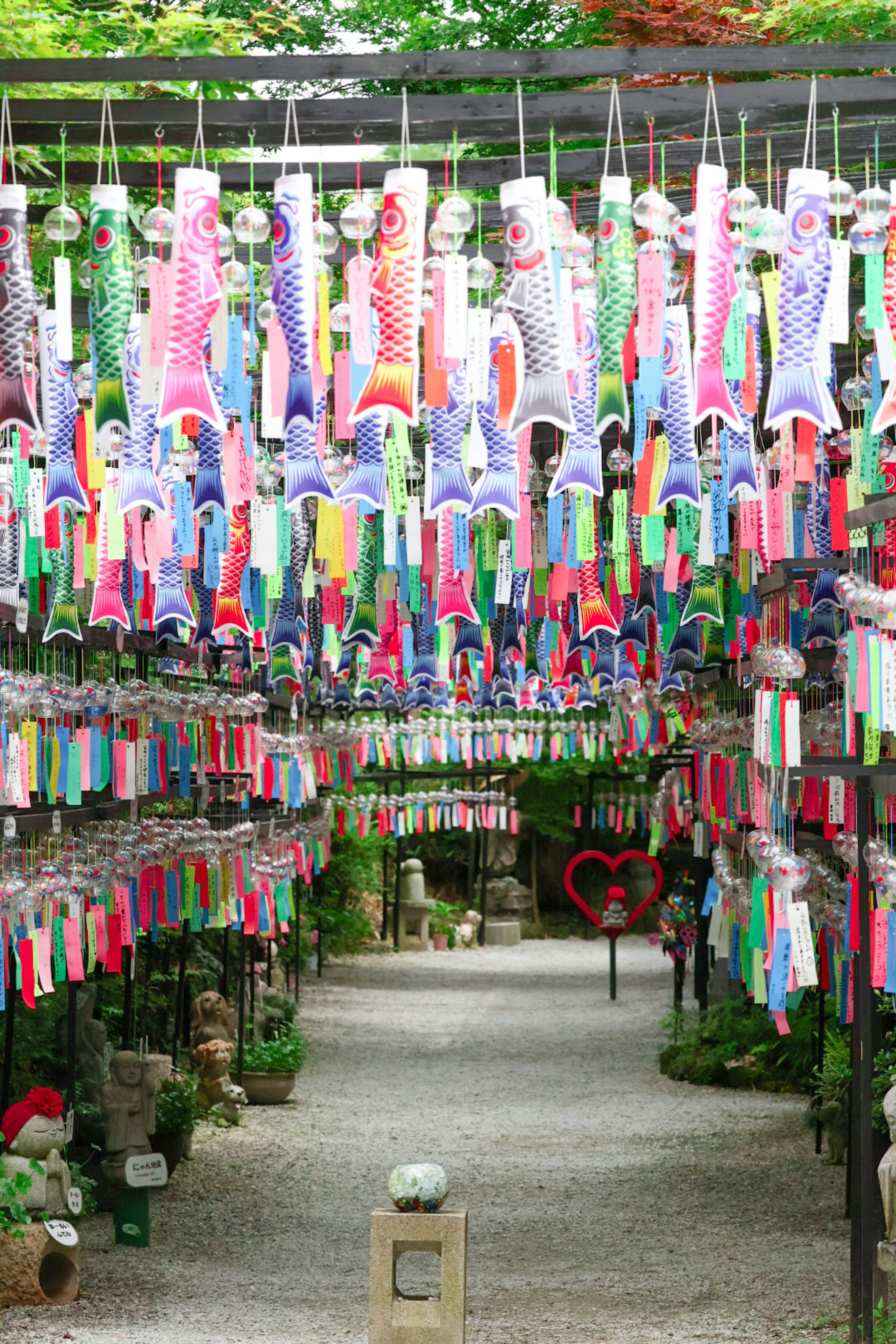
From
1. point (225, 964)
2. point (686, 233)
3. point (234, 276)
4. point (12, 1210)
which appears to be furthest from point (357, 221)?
point (225, 964)

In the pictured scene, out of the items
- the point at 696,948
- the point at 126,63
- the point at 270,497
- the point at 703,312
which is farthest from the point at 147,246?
the point at 696,948

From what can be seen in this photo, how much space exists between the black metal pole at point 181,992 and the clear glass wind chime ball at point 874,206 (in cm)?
635

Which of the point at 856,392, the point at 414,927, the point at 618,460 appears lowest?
the point at 414,927

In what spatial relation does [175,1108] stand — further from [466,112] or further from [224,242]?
[466,112]

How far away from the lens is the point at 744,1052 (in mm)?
9906

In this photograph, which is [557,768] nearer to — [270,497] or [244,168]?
[270,497]

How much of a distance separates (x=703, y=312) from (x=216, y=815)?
5773 millimetres

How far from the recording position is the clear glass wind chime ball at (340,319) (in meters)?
3.05

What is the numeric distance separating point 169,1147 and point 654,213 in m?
5.52

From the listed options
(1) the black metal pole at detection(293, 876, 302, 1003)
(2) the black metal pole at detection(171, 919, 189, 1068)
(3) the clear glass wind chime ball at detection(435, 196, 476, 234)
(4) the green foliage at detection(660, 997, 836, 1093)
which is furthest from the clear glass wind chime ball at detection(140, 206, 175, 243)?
(1) the black metal pole at detection(293, 876, 302, 1003)

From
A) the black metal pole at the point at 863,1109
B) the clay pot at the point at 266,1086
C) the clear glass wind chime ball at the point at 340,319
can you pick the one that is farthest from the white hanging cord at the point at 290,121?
the clay pot at the point at 266,1086

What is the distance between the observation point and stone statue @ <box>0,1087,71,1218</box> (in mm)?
5246

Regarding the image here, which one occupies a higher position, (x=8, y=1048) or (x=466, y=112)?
(x=466, y=112)

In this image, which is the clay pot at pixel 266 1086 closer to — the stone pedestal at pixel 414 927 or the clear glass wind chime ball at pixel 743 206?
the clear glass wind chime ball at pixel 743 206
